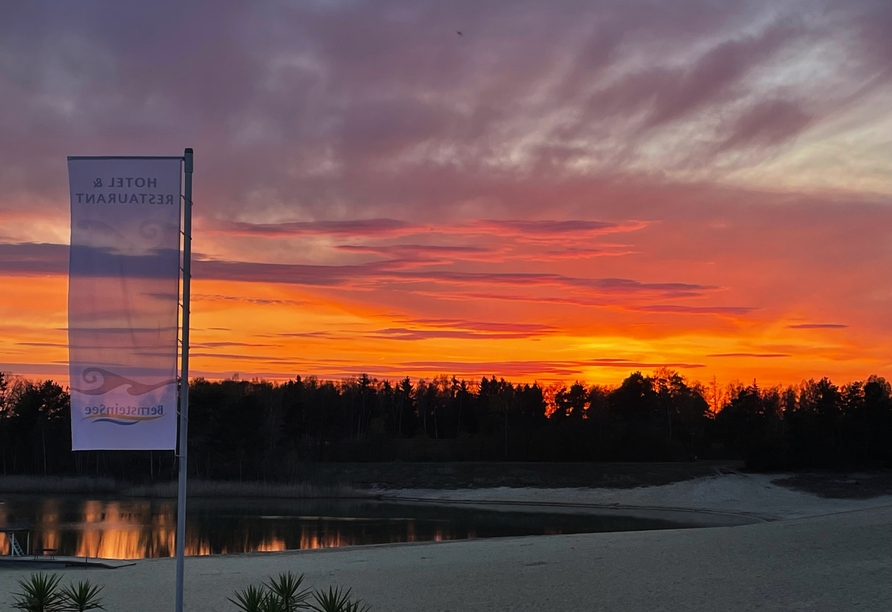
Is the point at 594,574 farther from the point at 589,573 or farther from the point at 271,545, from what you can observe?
the point at 271,545

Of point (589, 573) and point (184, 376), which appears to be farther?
point (589, 573)

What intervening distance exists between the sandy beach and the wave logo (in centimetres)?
665

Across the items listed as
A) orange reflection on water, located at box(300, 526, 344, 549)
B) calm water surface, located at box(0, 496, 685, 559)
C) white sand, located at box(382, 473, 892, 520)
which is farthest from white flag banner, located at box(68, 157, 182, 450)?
white sand, located at box(382, 473, 892, 520)

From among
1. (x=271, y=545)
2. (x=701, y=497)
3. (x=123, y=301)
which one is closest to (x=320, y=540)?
(x=271, y=545)

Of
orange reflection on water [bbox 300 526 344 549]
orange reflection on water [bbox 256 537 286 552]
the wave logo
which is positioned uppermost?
the wave logo

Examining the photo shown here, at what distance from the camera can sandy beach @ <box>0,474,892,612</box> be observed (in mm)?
13953

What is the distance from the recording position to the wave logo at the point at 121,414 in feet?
30.2

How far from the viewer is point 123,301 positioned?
30.7 feet

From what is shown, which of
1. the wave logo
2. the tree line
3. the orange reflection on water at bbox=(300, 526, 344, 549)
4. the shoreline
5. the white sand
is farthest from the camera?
the tree line

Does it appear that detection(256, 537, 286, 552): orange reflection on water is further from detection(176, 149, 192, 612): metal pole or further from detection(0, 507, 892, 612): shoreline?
detection(176, 149, 192, 612): metal pole

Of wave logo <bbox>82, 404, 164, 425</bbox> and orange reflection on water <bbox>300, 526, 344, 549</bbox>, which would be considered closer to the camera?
wave logo <bbox>82, 404, 164, 425</bbox>

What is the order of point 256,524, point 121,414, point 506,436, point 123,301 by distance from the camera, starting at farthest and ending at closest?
point 506,436
point 256,524
point 123,301
point 121,414

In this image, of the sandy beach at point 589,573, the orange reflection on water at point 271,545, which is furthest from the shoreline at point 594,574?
the orange reflection on water at point 271,545

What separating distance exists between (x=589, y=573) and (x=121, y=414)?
35.5 ft
